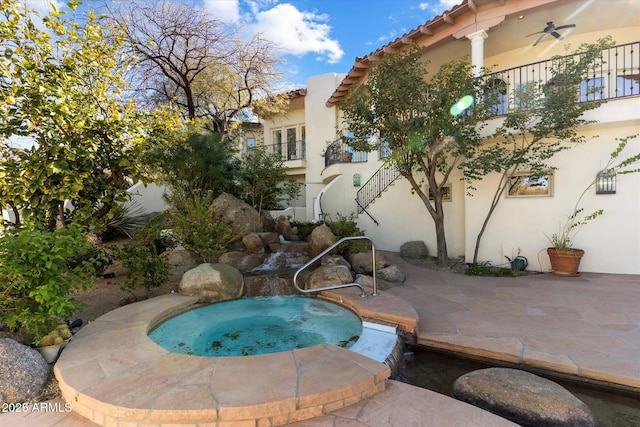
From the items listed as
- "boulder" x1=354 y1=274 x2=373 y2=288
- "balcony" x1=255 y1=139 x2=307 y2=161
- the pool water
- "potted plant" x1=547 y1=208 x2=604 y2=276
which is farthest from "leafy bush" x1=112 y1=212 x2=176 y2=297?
"balcony" x1=255 y1=139 x2=307 y2=161

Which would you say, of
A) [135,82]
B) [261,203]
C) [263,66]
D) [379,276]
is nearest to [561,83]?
[379,276]

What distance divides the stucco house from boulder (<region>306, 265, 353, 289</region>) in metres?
4.00

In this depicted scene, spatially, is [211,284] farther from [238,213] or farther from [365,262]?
[238,213]

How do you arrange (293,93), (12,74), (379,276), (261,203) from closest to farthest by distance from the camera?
(12,74)
(379,276)
(261,203)
(293,93)

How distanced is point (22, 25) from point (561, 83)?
900cm

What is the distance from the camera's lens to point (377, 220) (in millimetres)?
10406

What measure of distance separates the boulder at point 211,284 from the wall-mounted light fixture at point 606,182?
26.5 ft

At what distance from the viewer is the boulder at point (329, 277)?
19.1 feet

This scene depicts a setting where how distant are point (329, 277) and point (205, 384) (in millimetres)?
3605

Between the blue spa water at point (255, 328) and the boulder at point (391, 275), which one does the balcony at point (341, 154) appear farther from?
the blue spa water at point (255, 328)

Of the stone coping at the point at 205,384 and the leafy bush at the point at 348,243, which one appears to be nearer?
the stone coping at the point at 205,384

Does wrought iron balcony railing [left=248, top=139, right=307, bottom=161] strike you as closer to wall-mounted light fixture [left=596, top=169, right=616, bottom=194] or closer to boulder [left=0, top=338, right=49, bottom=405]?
wall-mounted light fixture [left=596, top=169, right=616, bottom=194]

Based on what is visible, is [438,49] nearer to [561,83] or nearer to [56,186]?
[561,83]

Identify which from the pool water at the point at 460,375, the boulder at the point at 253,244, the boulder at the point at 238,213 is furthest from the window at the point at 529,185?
the boulder at the point at 238,213
